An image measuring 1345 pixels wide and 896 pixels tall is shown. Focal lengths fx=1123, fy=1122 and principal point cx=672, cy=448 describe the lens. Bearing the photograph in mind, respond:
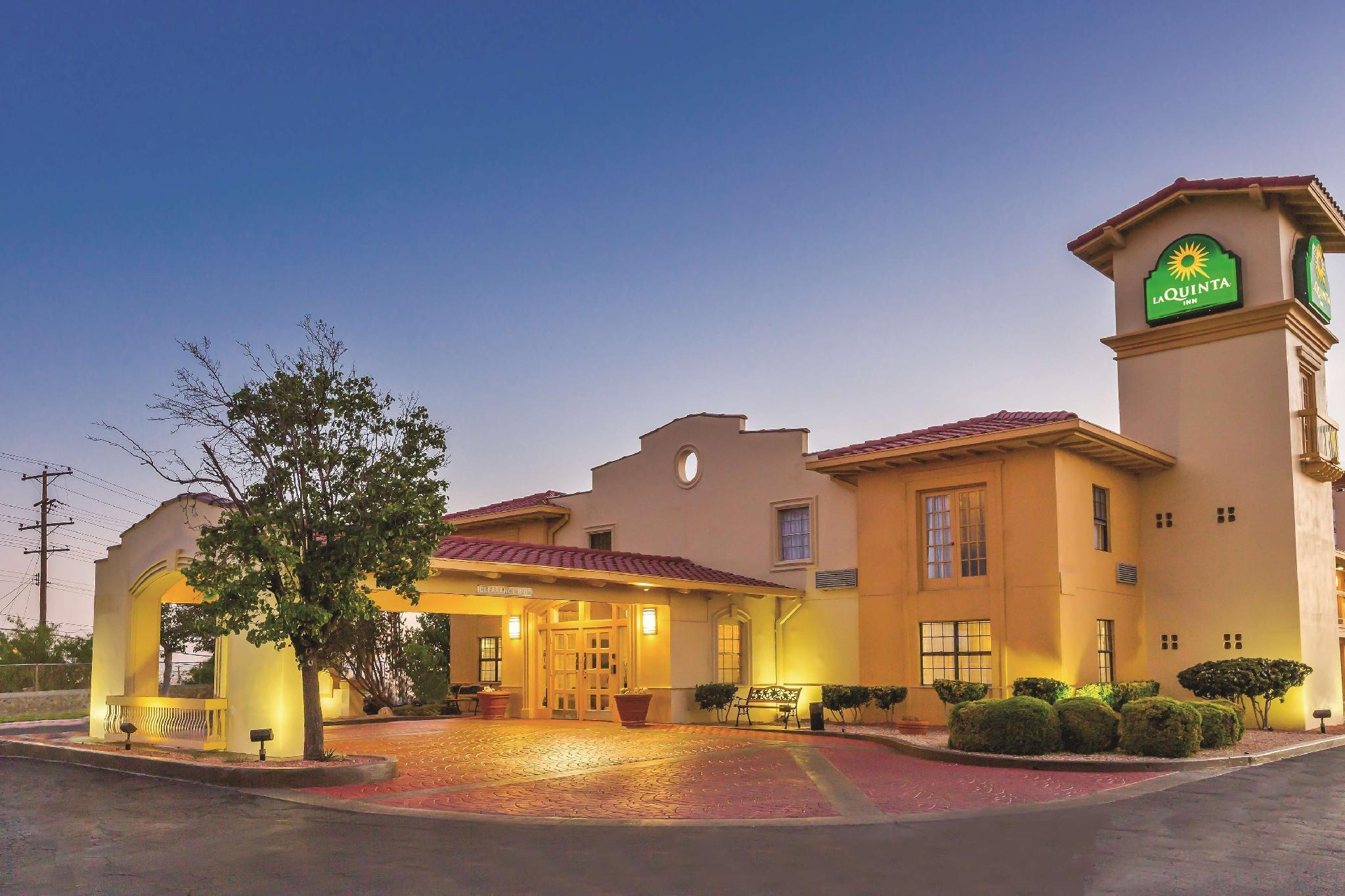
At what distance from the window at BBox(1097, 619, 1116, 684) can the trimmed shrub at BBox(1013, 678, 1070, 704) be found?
277 centimetres

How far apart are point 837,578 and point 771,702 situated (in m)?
3.21

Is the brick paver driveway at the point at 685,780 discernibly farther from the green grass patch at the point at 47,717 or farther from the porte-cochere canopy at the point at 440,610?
the green grass patch at the point at 47,717

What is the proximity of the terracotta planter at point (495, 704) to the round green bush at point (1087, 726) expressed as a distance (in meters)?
14.6

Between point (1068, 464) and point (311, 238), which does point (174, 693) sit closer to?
point (311, 238)

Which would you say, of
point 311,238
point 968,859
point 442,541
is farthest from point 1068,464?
point 311,238

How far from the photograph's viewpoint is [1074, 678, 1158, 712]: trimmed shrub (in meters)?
20.9

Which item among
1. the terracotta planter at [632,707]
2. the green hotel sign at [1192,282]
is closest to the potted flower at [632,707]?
the terracotta planter at [632,707]

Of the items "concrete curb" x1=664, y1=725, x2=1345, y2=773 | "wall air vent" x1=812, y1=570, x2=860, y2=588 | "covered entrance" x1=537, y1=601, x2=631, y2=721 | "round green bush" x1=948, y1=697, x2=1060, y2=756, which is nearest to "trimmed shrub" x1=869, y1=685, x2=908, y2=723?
"wall air vent" x1=812, y1=570, x2=860, y2=588

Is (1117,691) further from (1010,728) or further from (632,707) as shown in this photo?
(632,707)

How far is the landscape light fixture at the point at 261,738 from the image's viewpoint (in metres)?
14.7

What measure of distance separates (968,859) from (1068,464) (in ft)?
47.4

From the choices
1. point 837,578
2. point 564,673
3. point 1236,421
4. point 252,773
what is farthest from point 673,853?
point 1236,421

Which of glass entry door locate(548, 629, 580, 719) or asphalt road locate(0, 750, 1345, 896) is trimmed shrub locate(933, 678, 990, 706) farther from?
glass entry door locate(548, 629, 580, 719)

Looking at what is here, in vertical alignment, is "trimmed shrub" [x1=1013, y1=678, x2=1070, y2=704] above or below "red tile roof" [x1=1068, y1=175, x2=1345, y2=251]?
below
